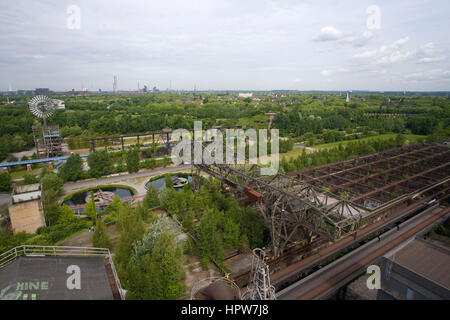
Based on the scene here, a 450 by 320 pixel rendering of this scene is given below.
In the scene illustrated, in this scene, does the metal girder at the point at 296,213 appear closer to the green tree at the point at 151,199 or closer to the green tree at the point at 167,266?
the green tree at the point at 167,266

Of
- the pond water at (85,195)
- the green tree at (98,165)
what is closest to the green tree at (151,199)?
the pond water at (85,195)

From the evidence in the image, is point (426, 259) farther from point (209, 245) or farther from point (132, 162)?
point (132, 162)

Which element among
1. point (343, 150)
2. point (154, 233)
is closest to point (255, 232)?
point (154, 233)

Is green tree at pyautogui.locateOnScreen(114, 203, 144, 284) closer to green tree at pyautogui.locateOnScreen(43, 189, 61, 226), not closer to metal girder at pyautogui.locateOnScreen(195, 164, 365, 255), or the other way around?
metal girder at pyautogui.locateOnScreen(195, 164, 365, 255)

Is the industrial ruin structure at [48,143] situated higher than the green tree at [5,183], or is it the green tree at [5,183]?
the industrial ruin structure at [48,143]

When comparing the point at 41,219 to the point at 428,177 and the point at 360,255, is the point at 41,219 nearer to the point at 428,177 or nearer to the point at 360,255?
the point at 360,255
